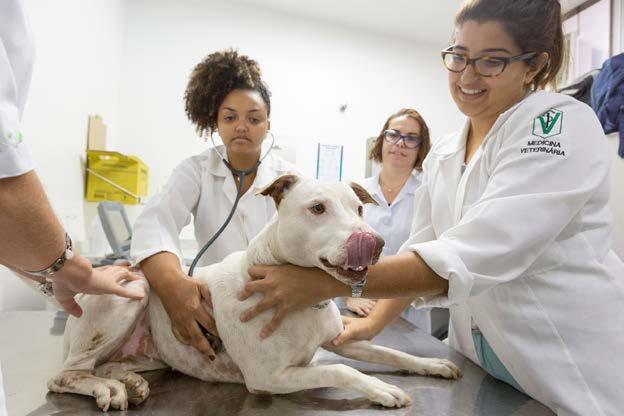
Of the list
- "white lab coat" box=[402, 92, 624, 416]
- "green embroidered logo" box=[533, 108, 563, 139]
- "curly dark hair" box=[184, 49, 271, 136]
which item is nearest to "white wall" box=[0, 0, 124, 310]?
"curly dark hair" box=[184, 49, 271, 136]

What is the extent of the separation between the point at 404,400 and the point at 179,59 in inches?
149

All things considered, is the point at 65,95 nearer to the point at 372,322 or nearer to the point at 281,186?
the point at 281,186

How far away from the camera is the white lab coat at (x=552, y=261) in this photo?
0.85 meters

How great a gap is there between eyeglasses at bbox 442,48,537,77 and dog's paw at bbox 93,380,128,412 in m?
1.12

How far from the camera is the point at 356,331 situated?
48.0 inches

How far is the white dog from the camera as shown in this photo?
0.95 m

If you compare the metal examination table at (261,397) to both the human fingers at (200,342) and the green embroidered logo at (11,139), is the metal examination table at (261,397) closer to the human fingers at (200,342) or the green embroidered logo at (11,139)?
the human fingers at (200,342)

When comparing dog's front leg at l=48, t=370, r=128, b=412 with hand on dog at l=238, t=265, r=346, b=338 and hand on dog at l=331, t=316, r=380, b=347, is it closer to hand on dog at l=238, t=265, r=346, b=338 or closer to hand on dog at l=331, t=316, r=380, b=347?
hand on dog at l=238, t=265, r=346, b=338

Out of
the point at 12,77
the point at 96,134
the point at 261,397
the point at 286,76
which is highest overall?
the point at 286,76

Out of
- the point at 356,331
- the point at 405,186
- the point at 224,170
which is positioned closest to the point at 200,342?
the point at 356,331

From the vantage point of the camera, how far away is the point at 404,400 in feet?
3.16

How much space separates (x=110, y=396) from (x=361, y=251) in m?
0.65

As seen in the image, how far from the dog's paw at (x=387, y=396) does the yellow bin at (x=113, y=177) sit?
103 inches

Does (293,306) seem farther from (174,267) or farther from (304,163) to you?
(304,163)
